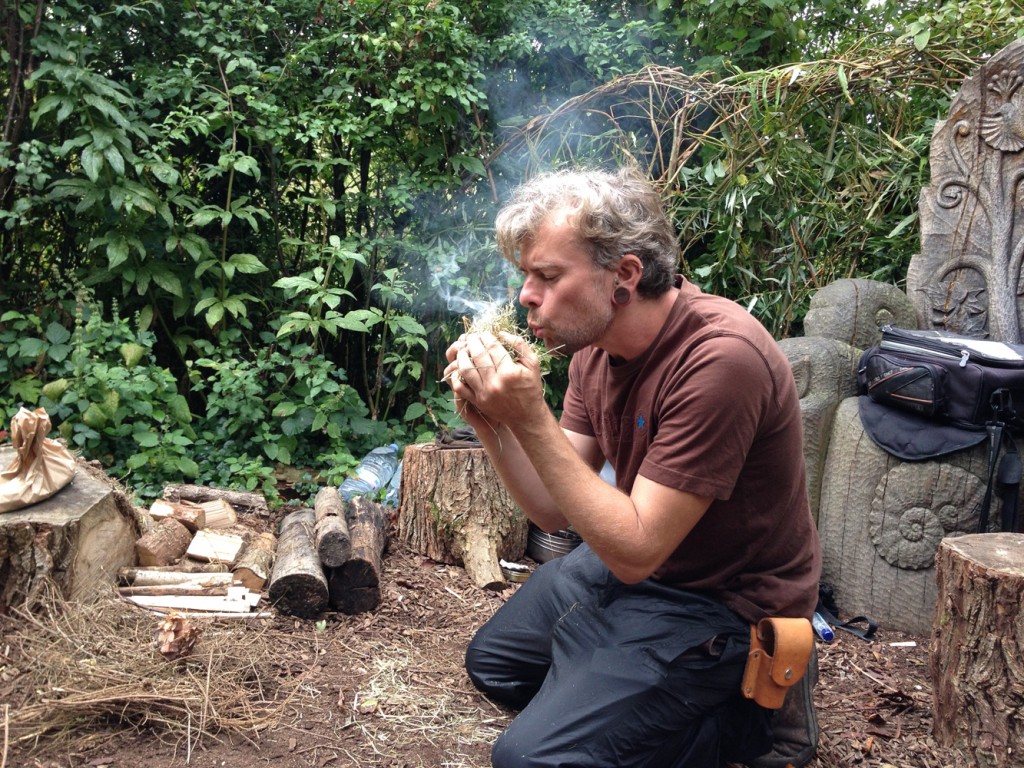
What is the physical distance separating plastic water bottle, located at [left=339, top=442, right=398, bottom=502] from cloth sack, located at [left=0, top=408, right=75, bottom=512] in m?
1.51

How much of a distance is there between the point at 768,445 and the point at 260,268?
3.72m

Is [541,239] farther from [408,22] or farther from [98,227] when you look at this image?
[98,227]

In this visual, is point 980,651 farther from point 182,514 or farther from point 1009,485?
point 182,514

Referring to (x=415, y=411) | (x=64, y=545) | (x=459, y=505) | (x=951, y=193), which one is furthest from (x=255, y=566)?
(x=951, y=193)

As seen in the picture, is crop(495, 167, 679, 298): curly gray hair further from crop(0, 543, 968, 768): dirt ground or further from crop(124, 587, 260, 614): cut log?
crop(124, 587, 260, 614): cut log

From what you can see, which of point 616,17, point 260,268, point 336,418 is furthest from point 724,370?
point 616,17

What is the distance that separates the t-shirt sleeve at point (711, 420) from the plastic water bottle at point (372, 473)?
8.60 ft

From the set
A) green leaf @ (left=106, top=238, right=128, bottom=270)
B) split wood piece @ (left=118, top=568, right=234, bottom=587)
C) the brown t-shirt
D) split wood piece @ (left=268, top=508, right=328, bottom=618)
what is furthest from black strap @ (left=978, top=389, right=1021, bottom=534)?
green leaf @ (left=106, top=238, right=128, bottom=270)

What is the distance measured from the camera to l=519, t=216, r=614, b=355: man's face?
7.66ft

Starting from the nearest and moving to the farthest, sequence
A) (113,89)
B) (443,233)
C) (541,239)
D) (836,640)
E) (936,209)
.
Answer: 1. (541,239)
2. (836,640)
3. (936,209)
4. (113,89)
5. (443,233)

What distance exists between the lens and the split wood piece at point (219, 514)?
4109 millimetres

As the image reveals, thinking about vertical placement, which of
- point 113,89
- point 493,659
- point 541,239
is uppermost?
point 113,89

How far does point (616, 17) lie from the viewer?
6.17m

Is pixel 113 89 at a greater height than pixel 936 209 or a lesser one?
greater
